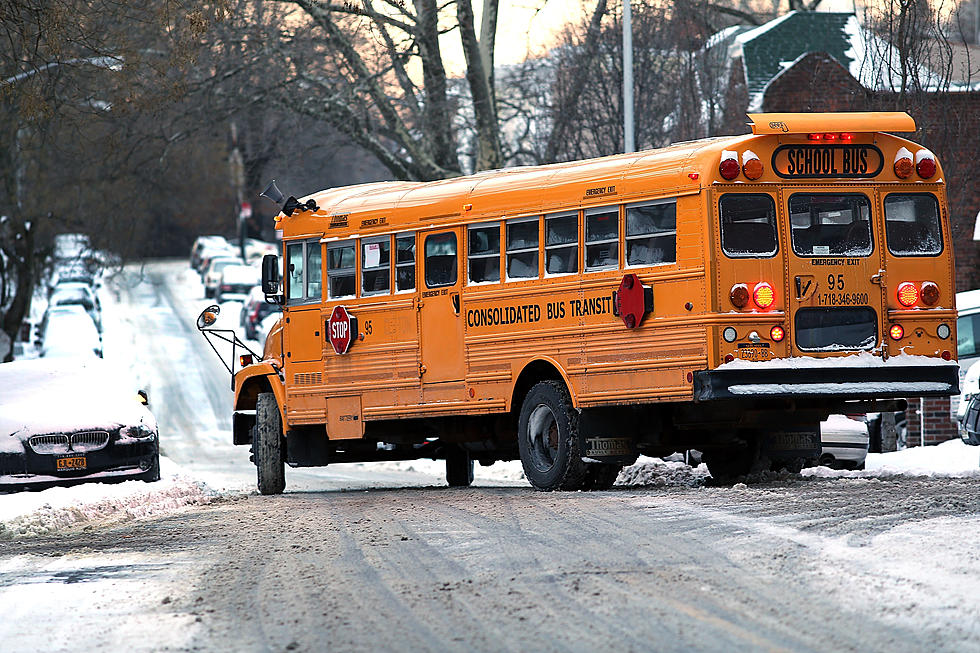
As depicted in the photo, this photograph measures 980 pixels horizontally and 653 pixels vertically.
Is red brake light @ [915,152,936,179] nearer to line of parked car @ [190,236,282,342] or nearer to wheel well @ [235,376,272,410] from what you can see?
wheel well @ [235,376,272,410]

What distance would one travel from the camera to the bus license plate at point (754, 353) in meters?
13.5

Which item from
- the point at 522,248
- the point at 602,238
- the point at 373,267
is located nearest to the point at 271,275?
the point at 373,267

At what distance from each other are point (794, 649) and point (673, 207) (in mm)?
7424

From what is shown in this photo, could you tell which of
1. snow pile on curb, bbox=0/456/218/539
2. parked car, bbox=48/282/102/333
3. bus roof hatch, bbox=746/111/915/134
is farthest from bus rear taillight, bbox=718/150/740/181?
parked car, bbox=48/282/102/333

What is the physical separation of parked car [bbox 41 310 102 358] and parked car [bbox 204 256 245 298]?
63.5ft

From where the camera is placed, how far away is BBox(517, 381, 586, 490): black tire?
583 inches

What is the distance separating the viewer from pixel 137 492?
16.6 meters

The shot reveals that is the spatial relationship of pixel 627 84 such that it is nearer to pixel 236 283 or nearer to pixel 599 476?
pixel 599 476

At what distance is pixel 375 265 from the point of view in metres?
16.9

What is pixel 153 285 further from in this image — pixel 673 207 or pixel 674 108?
pixel 673 207

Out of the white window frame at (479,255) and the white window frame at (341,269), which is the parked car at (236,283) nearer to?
the white window frame at (341,269)

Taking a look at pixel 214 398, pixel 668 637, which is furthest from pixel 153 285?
pixel 668 637

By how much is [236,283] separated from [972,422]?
58.6m

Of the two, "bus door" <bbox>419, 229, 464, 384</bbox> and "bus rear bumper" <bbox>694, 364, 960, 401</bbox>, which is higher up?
"bus door" <bbox>419, 229, 464, 384</bbox>
